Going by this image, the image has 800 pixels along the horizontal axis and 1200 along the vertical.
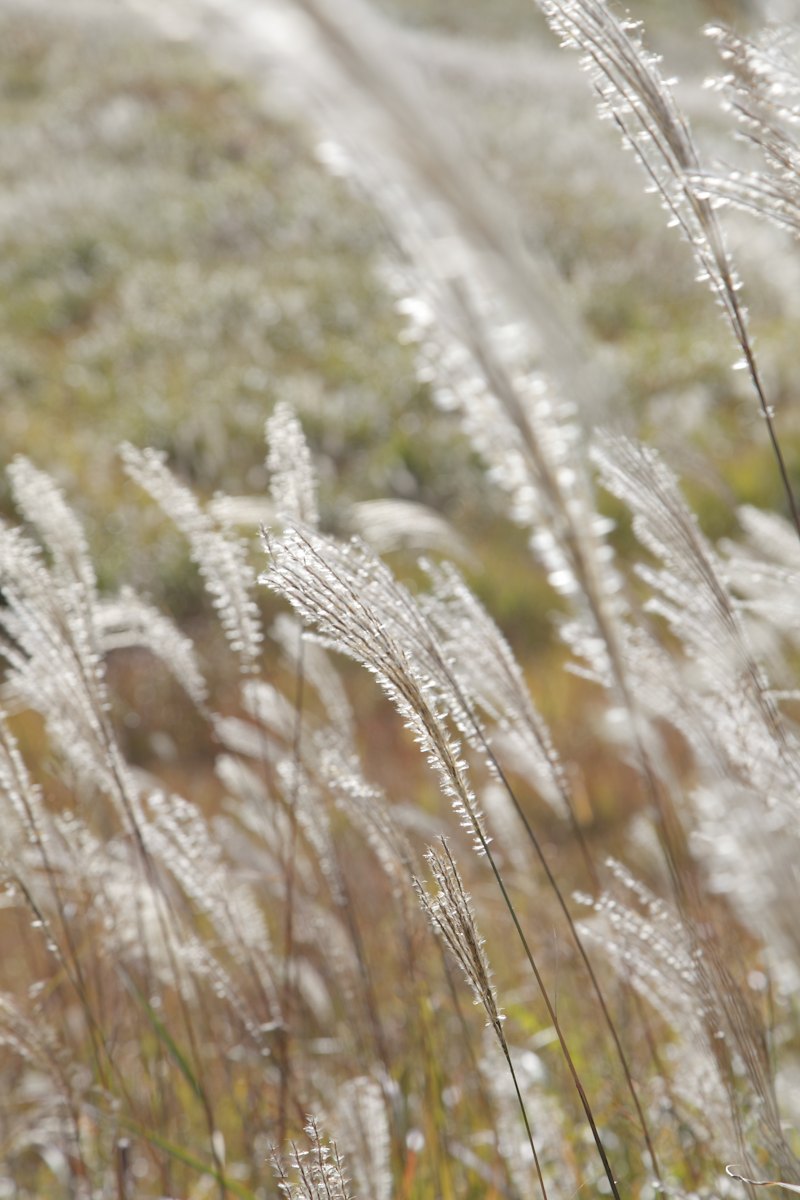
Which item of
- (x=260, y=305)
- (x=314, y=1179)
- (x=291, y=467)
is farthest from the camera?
(x=260, y=305)

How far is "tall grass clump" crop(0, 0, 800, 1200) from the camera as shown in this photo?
0.72 metres

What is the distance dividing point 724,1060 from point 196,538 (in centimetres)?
88

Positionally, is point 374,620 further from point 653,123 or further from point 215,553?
point 215,553

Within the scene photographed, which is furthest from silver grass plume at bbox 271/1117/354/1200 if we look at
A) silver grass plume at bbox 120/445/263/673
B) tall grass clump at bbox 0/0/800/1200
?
silver grass plume at bbox 120/445/263/673

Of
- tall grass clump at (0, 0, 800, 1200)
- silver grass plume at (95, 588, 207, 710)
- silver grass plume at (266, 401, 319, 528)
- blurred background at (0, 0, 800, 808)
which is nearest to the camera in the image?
tall grass clump at (0, 0, 800, 1200)

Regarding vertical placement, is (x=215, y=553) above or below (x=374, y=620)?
below

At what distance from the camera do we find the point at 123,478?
29.2 ft

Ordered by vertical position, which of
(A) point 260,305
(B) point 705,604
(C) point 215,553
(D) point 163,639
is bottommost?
(A) point 260,305

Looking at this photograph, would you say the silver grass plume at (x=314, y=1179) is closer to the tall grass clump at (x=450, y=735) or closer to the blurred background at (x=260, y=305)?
the tall grass clump at (x=450, y=735)

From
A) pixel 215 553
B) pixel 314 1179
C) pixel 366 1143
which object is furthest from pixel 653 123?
pixel 366 1143

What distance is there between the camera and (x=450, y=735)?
31.9 inches

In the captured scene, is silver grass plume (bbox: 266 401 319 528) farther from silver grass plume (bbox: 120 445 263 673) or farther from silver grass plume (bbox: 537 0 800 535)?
silver grass plume (bbox: 537 0 800 535)

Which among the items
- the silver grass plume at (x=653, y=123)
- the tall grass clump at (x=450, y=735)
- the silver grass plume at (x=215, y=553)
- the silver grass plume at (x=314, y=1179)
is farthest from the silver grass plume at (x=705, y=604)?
the silver grass plume at (x=314, y=1179)

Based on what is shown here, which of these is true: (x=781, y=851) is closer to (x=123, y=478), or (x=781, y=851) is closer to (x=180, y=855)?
(x=180, y=855)
